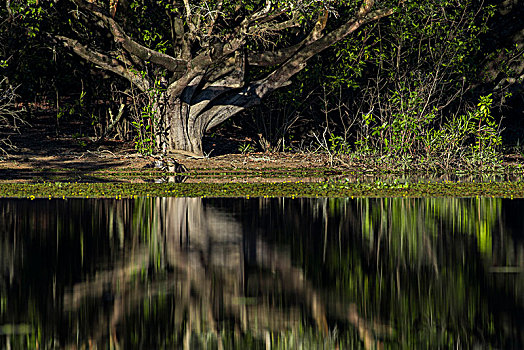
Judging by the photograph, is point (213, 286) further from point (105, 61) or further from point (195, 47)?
point (195, 47)

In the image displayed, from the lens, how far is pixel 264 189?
16.4 metres

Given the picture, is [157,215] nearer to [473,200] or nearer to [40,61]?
[473,200]

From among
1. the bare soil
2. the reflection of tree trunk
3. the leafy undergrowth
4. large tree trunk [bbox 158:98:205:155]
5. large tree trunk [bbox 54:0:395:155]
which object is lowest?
the reflection of tree trunk

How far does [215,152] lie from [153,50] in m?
4.16

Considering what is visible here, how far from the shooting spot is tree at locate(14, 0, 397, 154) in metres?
22.8

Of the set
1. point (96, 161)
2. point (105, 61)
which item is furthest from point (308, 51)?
point (96, 161)

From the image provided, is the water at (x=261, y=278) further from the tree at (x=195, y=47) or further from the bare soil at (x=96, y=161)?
the tree at (x=195, y=47)

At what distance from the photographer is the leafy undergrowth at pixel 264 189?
15.4m

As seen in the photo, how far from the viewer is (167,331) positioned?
5.73 m

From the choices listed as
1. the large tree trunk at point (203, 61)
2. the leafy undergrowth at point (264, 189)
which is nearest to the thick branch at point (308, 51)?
the large tree trunk at point (203, 61)

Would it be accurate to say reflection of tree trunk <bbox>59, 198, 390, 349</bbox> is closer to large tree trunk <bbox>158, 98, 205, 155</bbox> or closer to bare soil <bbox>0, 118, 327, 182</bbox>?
bare soil <bbox>0, 118, 327, 182</bbox>

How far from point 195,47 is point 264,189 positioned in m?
9.34

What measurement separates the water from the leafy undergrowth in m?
2.49

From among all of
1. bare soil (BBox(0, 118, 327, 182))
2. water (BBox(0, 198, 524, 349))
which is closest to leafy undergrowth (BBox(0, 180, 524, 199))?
bare soil (BBox(0, 118, 327, 182))
